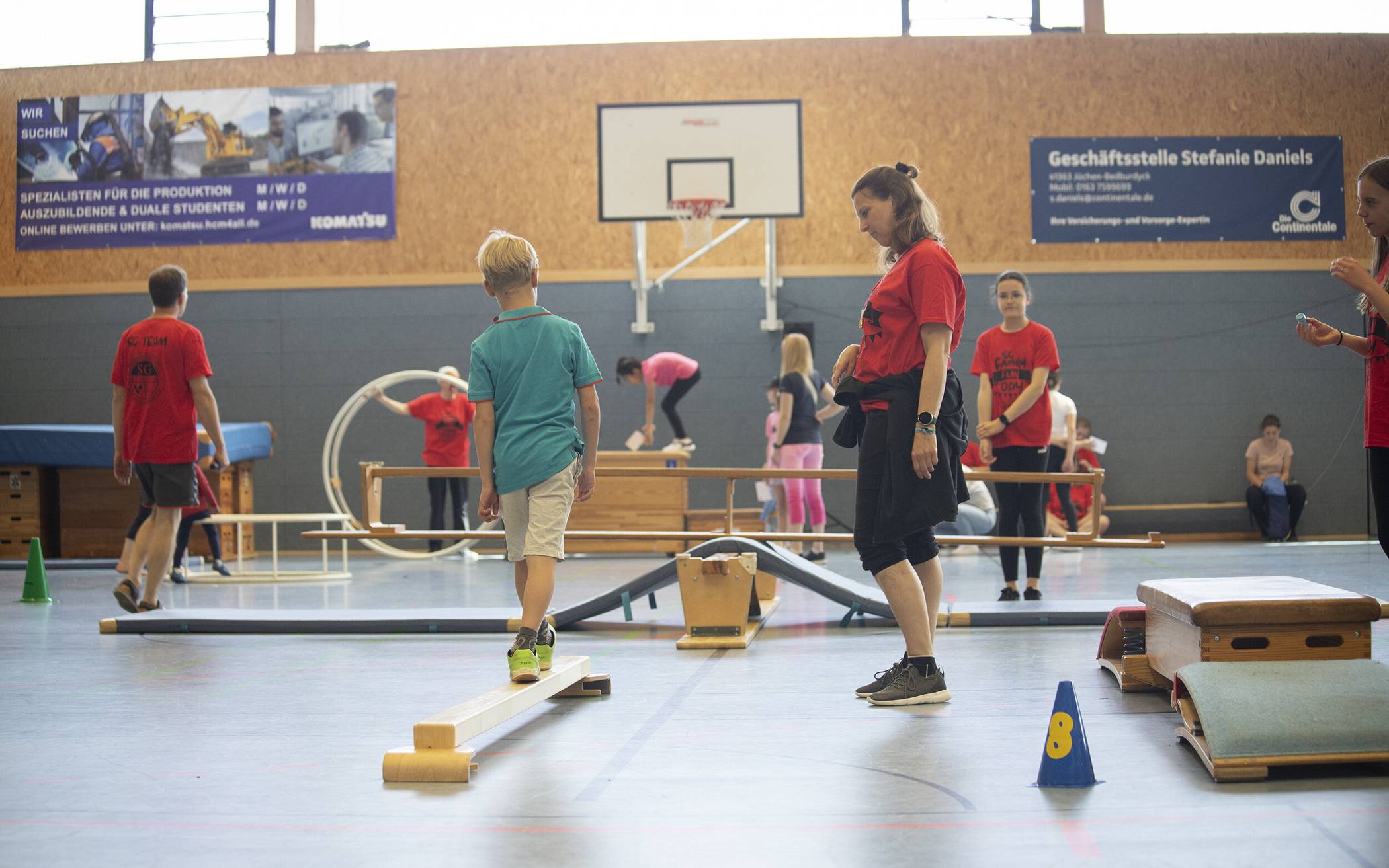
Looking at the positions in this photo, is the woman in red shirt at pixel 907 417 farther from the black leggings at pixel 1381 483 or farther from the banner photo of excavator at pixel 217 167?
the banner photo of excavator at pixel 217 167

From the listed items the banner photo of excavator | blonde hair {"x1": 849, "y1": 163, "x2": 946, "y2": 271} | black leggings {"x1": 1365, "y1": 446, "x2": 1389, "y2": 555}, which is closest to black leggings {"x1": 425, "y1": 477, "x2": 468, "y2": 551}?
the banner photo of excavator

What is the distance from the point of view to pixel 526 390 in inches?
127

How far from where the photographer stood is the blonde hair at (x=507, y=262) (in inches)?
129

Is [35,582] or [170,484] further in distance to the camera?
[35,582]

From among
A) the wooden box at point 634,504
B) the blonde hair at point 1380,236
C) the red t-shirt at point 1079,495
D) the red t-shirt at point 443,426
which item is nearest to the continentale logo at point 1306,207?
the red t-shirt at point 1079,495

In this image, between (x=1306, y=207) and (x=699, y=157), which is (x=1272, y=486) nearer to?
(x=1306, y=207)

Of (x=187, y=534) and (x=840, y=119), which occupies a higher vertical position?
(x=840, y=119)

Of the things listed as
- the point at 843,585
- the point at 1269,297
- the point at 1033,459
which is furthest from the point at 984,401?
the point at 1269,297

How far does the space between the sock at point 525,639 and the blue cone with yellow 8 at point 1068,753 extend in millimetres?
1360

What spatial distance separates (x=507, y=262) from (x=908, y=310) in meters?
1.10

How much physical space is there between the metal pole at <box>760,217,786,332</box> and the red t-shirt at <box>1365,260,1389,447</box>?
7893 mm

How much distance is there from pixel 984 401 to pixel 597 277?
247 inches

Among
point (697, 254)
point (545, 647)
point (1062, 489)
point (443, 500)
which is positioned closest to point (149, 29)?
point (443, 500)

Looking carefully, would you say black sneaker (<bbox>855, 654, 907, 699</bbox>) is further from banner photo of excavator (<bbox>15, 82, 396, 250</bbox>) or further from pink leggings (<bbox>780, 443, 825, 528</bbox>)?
banner photo of excavator (<bbox>15, 82, 396, 250</bbox>)
